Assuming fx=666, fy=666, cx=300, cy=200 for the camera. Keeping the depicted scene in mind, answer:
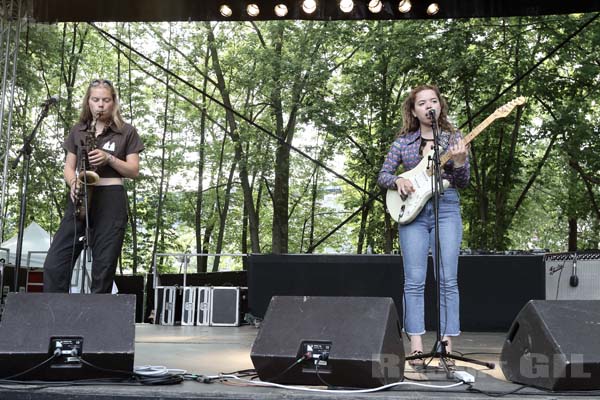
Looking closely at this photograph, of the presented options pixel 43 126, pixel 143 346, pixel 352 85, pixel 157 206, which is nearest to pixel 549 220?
pixel 352 85

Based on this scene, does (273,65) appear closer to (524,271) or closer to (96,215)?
(524,271)

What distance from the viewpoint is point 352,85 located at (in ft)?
42.4

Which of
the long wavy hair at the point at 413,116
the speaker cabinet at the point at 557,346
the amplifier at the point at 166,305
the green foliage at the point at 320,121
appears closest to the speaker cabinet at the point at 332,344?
the speaker cabinet at the point at 557,346

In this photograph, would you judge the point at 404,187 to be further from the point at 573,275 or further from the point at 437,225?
the point at 573,275

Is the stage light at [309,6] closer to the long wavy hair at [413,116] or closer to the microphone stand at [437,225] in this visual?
the long wavy hair at [413,116]

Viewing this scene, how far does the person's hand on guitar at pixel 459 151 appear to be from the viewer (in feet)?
10.2

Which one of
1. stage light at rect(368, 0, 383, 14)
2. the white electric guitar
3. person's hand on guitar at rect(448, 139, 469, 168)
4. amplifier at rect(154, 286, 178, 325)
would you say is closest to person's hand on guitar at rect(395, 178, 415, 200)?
the white electric guitar

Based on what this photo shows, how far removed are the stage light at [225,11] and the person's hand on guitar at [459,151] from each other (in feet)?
12.8

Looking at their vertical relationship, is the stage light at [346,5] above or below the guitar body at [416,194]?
above

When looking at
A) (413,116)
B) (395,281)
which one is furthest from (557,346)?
(395,281)

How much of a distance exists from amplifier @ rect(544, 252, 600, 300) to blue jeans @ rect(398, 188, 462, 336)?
3.81 metres

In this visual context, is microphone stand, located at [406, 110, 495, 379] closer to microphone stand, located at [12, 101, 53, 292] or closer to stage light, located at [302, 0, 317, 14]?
microphone stand, located at [12, 101, 53, 292]

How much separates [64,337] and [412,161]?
74.9 inches

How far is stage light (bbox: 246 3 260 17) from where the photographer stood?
645 cm
